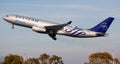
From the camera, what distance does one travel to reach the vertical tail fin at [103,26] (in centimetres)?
15825

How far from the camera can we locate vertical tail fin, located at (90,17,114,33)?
158 meters

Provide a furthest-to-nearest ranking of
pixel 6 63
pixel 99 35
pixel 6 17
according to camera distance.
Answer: pixel 6 63, pixel 6 17, pixel 99 35

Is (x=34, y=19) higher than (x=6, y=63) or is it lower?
higher

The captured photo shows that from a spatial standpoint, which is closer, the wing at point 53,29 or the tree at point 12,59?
the wing at point 53,29

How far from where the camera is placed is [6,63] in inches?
7397

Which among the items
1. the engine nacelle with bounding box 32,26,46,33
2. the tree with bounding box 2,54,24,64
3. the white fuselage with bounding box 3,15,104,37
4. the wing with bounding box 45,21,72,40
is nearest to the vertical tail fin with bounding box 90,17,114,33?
the white fuselage with bounding box 3,15,104,37

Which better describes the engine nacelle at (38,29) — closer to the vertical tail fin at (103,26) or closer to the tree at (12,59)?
the vertical tail fin at (103,26)

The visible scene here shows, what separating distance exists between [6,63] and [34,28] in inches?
1691

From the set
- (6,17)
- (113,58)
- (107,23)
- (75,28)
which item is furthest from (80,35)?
(113,58)

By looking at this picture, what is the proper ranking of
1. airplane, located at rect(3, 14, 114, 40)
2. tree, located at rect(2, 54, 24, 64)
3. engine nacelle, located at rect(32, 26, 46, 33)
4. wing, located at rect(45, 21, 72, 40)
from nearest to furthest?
engine nacelle, located at rect(32, 26, 46, 33) → airplane, located at rect(3, 14, 114, 40) → wing, located at rect(45, 21, 72, 40) → tree, located at rect(2, 54, 24, 64)

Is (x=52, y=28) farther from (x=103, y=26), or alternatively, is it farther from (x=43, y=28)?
(x=103, y=26)

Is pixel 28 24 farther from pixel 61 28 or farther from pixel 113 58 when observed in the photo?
pixel 113 58

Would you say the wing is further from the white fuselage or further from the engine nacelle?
the engine nacelle

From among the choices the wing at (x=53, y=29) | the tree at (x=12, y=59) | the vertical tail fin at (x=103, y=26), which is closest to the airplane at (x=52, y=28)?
the wing at (x=53, y=29)
